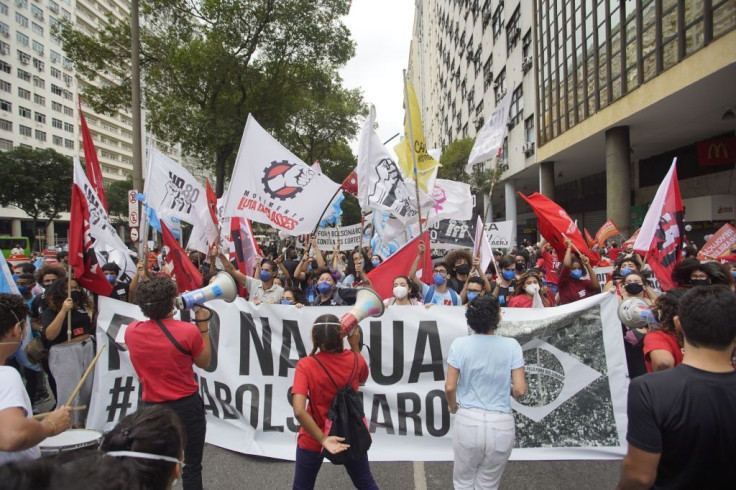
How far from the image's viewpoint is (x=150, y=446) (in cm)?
138

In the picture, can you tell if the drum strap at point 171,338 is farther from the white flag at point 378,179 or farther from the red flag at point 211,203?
the red flag at point 211,203

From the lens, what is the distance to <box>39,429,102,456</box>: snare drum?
2.39m

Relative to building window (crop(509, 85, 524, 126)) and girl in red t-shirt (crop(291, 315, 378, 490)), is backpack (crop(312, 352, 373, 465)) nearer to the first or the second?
girl in red t-shirt (crop(291, 315, 378, 490))

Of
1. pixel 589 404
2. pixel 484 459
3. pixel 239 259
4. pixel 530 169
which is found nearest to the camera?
pixel 484 459

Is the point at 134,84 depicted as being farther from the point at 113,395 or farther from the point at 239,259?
the point at 113,395

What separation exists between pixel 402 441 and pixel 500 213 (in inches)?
1744

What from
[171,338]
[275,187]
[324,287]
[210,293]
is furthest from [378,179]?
[171,338]

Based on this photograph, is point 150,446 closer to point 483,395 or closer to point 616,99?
point 483,395

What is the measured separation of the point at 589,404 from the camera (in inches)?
143

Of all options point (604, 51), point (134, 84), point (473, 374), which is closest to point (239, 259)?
point (473, 374)

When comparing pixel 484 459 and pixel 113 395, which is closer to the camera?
pixel 484 459

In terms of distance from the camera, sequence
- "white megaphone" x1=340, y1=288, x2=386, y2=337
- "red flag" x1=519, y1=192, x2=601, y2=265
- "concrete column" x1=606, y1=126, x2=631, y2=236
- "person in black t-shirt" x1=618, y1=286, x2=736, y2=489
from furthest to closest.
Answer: "concrete column" x1=606, y1=126, x2=631, y2=236 → "red flag" x1=519, y1=192, x2=601, y2=265 → "white megaphone" x1=340, y1=288, x2=386, y2=337 → "person in black t-shirt" x1=618, y1=286, x2=736, y2=489

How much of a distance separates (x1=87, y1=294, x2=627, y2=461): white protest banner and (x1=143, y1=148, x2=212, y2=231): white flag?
2.33 m

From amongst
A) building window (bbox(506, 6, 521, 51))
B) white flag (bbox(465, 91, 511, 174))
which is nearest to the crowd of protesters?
white flag (bbox(465, 91, 511, 174))
